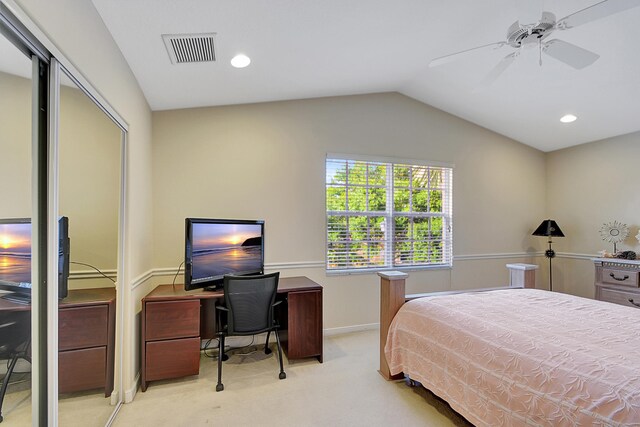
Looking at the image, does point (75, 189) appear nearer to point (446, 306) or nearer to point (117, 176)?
point (117, 176)

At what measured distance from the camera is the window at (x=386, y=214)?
3.87 meters

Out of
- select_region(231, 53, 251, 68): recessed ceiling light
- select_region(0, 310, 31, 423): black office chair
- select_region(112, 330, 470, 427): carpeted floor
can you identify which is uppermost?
select_region(231, 53, 251, 68): recessed ceiling light

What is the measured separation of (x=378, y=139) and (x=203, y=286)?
8.85 ft

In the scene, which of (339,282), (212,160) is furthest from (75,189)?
(339,282)

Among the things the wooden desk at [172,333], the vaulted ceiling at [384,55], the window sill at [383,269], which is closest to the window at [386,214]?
the window sill at [383,269]

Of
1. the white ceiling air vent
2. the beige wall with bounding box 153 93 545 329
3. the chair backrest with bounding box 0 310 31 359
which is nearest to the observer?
the chair backrest with bounding box 0 310 31 359

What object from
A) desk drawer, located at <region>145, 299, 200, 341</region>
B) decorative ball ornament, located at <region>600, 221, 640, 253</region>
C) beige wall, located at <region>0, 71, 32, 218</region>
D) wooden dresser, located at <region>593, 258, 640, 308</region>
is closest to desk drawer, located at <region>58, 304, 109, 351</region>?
desk drawer, located at <region>145, 299, 200, 341</region>

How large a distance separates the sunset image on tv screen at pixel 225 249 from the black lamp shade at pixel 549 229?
408cm

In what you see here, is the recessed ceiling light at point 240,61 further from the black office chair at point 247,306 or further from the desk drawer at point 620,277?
the desk drawer at point 620,277

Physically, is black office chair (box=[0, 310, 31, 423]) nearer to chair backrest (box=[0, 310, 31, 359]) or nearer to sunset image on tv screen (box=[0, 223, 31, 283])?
chair backrest (box=[0, 310, 31, 359])

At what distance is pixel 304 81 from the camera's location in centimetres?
317

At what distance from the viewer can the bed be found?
1.30 m

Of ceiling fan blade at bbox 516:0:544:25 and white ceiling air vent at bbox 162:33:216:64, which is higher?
ceiling fan blade at bbox 516:0:544:25

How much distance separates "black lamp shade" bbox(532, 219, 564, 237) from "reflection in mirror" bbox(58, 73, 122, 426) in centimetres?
525
